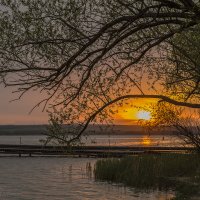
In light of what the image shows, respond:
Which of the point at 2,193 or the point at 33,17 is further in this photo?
the point at 2,193

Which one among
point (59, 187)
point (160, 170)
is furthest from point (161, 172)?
point (59, 187)

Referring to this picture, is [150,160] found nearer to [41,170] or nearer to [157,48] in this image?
[157,48]

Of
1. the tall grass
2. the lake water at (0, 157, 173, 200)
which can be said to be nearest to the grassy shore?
the tall grass

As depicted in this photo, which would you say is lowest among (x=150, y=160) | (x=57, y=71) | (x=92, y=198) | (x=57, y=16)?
(x=92, y=198)

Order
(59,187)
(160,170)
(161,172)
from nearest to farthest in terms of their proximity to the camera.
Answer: (160,170) < (161,172) < (59,187)

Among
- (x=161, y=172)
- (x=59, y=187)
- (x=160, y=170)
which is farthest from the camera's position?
(x=59, y=187)

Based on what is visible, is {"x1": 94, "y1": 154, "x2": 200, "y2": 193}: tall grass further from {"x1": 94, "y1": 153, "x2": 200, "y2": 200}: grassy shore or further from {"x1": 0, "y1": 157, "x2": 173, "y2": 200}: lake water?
{"x1": 0, "y1": 157, "x2": 173, "y2": 200}: lake water

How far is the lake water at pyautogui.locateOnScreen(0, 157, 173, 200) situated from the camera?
37.5 m

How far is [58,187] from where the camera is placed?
45.5 metres

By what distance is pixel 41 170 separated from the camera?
65562mm

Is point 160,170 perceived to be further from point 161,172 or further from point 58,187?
point 58,187

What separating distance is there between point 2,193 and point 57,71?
95.5 ft

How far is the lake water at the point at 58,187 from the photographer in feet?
123

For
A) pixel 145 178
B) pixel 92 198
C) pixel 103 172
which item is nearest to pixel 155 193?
pixel 145 178
